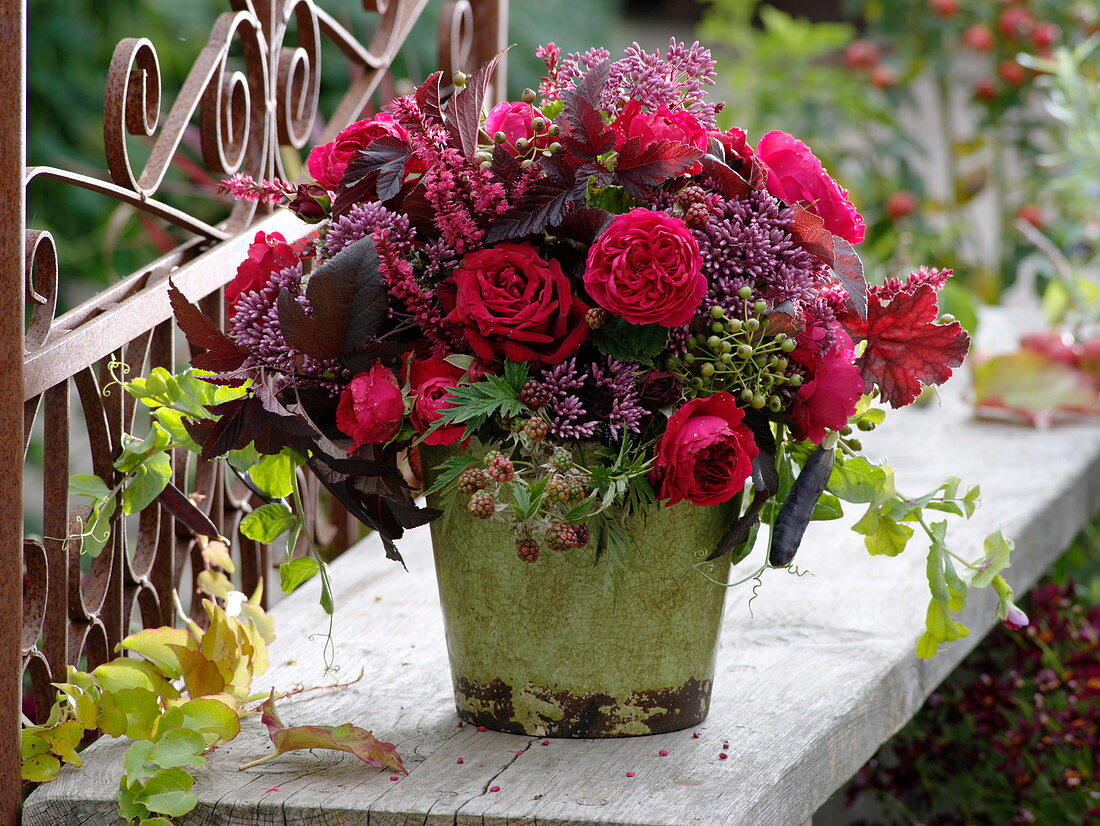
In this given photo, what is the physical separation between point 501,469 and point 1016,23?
314cm

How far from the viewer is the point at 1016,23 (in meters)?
3.41

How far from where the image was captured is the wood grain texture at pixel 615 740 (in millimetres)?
865

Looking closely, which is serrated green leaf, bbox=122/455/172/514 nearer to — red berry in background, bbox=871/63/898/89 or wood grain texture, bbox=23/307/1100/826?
wood grain texture, bbox=23/307/1100/826

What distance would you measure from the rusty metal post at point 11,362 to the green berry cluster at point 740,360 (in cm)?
46

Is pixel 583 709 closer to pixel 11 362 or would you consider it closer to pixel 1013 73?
pixel 11 362

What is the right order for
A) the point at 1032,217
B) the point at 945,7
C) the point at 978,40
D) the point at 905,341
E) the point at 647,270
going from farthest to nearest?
the point at 945,7 → the point at 978,40 → the point at 1032,217 → the point at 905,341 → the point at 647,270

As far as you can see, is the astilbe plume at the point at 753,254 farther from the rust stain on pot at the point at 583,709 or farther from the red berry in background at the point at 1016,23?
the red berry in background at the point at 1016,23

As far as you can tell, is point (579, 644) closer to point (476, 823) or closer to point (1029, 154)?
point (476, 823)

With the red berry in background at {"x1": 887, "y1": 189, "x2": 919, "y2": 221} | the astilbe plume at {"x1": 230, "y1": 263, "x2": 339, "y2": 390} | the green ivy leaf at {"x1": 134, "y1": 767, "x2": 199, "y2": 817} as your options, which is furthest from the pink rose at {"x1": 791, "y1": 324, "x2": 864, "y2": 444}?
the red berry in background at {"x1": 887, "y1": 189, "x2": 919, "y2": 221}

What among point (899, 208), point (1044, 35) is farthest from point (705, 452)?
point (1044, 35)

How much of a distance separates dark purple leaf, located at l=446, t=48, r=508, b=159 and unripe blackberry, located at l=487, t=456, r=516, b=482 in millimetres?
220

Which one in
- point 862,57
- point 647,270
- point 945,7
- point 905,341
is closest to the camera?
point 647,270

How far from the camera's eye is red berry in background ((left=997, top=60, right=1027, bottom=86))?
346 cm

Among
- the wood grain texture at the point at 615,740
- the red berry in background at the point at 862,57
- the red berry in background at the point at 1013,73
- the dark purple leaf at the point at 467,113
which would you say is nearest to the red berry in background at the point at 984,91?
the red berry in background at the point at 1013,73
